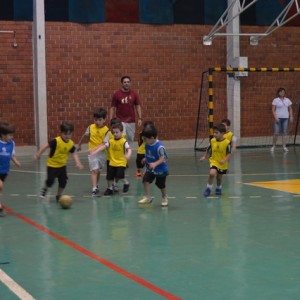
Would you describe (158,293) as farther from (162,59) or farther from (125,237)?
(162,59)

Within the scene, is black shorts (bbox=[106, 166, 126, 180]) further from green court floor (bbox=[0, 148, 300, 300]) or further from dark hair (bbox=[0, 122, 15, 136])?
dark hair (bbox=[0, 122, 15, 136])

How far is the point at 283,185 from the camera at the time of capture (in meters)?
13.2

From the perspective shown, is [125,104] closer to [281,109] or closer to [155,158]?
[155,158]

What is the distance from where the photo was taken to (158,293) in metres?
6.12

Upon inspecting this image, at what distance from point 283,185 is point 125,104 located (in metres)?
3.82

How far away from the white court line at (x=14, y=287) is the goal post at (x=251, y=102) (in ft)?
52.8

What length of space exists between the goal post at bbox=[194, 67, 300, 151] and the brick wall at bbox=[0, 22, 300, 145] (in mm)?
37

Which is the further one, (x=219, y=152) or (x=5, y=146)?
(x=219, y=152)

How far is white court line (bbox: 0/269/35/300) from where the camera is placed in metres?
6.04

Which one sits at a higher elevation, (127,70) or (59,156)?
(127,70)

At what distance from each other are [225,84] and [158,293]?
57.7 ft

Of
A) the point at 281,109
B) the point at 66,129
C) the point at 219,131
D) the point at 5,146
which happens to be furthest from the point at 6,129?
the point at 281,109

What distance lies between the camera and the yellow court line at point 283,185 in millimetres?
12609

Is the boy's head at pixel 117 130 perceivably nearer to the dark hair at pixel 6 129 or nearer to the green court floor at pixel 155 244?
the green court floor at pixel 155 244
